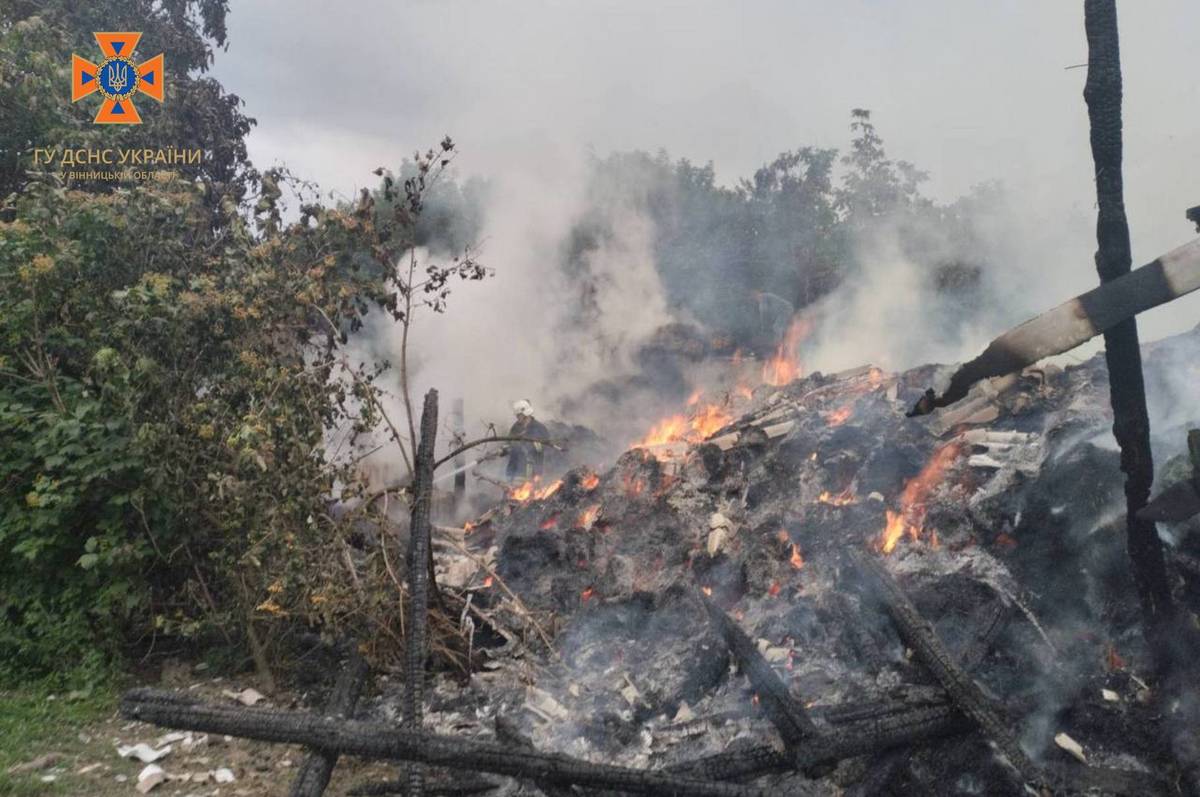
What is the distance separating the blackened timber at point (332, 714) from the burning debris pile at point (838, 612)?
1.12 feet

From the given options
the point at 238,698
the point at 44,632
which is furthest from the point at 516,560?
the point at 44,632

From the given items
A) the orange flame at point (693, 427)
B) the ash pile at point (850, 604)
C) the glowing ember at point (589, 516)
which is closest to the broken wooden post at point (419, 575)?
the ash pile at point (850, 604)

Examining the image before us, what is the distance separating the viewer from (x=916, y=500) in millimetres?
8008

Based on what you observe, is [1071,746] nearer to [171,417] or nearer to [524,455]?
[171,417]

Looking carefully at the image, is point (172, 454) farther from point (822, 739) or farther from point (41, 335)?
point (822, 739)

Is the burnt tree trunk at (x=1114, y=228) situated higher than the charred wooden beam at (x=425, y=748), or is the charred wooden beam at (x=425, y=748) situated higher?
the burnt tree trunk at (x=1114, y=228)

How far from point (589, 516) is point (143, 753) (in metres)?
5.21

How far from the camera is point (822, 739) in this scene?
15.5ft

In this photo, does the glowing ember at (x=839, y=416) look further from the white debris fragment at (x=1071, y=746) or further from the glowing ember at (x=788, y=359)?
the glowing ember at (x=788, y=359)

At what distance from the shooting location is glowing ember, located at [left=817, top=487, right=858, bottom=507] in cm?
836

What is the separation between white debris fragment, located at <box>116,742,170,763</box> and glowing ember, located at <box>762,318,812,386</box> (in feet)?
48.4

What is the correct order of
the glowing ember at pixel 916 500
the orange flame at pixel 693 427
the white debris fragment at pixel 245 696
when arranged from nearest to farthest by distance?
1. the white debris fragment at pixel 245 696
2. the glowing ember at pixel 916 500
3. the orange flame at pixel 693 427

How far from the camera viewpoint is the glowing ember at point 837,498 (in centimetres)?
836

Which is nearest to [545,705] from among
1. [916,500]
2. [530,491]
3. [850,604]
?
[850,604]
